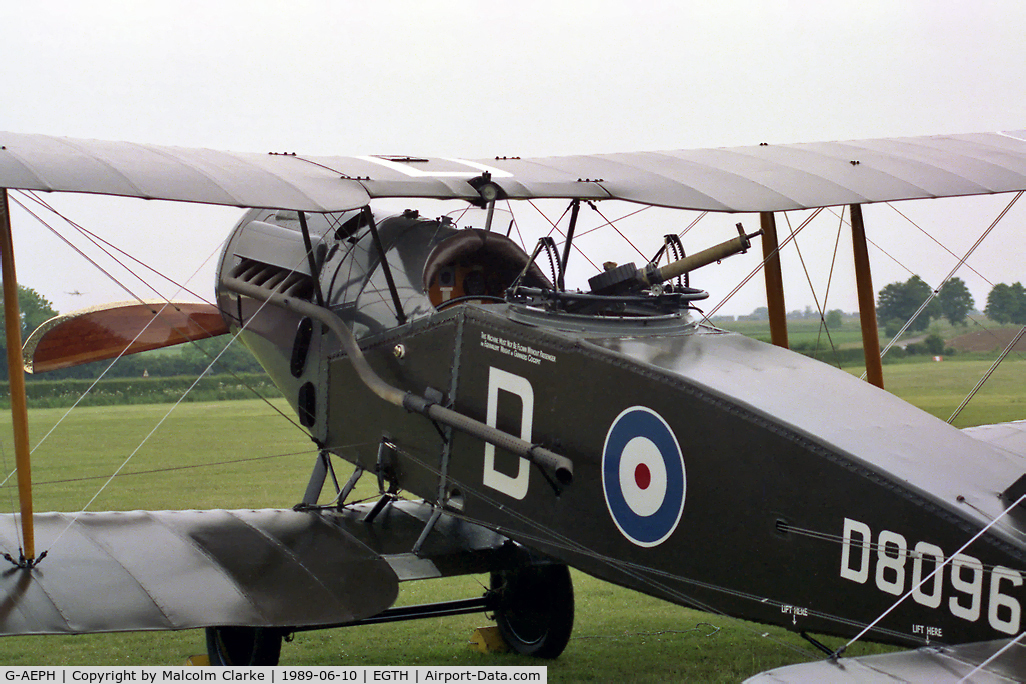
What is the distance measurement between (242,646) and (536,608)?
74.8 inches

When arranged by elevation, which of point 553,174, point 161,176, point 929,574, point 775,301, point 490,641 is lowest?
point 490,641

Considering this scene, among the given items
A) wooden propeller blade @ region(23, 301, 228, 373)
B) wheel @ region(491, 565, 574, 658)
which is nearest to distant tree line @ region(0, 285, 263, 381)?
wooden propeller blade @ region(23, 301, 228, 373)

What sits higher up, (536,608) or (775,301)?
(775,301)

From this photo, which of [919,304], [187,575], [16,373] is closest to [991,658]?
[187,575]

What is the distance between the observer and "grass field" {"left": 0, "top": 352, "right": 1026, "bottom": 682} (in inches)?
247

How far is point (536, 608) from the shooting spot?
6.29 m

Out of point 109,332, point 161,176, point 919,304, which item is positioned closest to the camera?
point 161,176

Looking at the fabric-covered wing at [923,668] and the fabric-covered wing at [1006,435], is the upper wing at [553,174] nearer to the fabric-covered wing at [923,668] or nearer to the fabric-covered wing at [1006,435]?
the fabric-covered wing at [1006,435]

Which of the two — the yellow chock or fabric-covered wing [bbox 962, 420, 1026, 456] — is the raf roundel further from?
the yellow chock

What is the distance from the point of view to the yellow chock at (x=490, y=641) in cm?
642

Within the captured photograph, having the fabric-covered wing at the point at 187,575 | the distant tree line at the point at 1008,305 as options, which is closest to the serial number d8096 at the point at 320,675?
the fabric-covered wing at the point at 187,575

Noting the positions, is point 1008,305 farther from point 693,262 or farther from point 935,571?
point 935,571

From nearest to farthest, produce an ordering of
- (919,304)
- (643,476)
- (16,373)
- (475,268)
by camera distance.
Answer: (643,476)
(16,373)
(475,268)
(919,304)

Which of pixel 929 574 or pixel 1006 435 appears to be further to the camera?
pixel 1006 435
